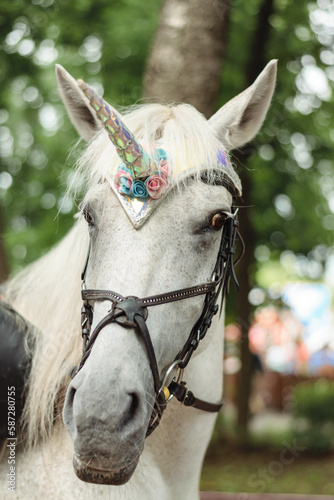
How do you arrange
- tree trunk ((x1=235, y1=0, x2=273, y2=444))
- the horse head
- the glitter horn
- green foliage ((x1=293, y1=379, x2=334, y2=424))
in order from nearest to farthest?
the horse head
the glitter horn
tree trunk ((x1=235, y1=0, x2=273, y2=444))
green foliage ((x1=293, y1=379, x2=334, y2=424))

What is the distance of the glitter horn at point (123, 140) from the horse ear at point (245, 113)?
60 cm

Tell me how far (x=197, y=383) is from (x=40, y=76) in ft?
23.6

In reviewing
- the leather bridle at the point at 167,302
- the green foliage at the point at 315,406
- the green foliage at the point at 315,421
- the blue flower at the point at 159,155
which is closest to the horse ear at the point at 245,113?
the leather bridle at the point at 167,302

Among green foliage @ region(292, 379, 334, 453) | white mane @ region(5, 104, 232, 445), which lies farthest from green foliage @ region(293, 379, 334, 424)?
white mane @ region(5, 104, 232, 445)

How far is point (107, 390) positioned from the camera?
1663 millimetres

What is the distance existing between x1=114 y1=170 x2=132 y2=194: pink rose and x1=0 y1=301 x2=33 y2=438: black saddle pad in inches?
36.8

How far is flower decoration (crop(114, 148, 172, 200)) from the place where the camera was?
2.03 m

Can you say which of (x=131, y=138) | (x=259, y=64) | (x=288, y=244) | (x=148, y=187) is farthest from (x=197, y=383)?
(x=288, y=244)

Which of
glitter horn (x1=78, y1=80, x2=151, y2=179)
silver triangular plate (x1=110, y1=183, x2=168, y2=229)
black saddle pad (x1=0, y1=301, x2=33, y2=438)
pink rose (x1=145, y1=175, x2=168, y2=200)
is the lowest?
black saddle pad (x1=0, y1=301, x2=33, y2=438)

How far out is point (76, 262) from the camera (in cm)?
254

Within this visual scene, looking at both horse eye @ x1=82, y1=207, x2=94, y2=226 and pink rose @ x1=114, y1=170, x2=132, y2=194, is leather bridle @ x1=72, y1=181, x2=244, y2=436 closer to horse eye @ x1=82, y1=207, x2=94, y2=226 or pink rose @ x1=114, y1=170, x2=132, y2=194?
horse eye @ x1=82, y1=207, x2=94, y2=226

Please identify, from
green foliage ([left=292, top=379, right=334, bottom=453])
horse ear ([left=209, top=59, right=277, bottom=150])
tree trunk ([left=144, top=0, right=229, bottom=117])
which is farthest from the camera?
green foliage ([left=292, top=379, right=334, bottom=453])

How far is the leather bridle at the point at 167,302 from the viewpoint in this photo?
5.97 feet

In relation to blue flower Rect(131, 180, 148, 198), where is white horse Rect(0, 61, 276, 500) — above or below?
below
